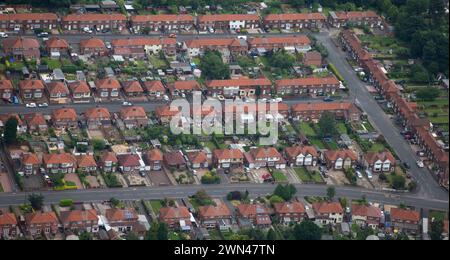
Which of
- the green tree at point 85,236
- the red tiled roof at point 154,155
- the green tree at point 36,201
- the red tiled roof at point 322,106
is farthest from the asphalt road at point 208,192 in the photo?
the red tiled roof at point 322,106

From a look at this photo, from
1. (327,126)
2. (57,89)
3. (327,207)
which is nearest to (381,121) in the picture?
(327,126)

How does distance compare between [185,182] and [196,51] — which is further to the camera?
[196,51]

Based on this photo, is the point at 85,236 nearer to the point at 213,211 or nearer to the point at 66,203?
the point at 66,203

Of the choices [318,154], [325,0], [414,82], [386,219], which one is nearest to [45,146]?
[318,154]

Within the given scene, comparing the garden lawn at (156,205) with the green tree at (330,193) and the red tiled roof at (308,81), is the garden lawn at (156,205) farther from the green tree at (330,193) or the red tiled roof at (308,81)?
the red tiled roof at (308,81)

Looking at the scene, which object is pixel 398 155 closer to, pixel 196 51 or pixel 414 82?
pixel 414 82

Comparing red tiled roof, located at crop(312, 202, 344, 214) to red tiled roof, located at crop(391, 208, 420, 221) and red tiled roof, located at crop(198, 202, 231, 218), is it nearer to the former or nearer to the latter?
red tiled roof, located at crop(391, 208, 420, 221)
